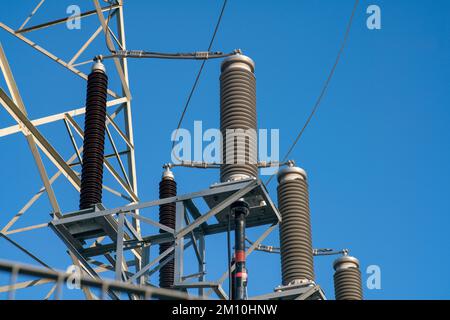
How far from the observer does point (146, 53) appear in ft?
75.9

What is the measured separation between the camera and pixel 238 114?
58.0 feet

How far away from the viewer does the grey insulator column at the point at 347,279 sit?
22094 millimetres

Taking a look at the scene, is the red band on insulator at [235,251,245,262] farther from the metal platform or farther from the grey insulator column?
the grey insulator column

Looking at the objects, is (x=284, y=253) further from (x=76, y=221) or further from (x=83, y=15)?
(x=83, y=15)

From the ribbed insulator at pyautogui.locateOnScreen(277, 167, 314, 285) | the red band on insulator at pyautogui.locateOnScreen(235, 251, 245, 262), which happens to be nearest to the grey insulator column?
the ribbed insulator at pyautogui.locateOnScreen(277, 167, 314, 285)

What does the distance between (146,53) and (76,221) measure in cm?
674

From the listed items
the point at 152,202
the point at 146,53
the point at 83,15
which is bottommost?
the point at 152,202

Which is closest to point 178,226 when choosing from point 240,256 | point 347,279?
point 240,256

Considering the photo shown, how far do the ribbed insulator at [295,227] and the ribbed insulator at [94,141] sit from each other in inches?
157

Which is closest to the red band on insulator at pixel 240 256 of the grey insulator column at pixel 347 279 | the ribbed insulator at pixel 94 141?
the ribbed insulator at pixel 94 141

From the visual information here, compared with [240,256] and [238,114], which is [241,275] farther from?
[238,114]

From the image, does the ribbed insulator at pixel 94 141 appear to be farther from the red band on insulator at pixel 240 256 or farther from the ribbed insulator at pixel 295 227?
the ribbed insulator at pixel 295 227
